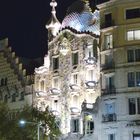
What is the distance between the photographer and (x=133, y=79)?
222 feet

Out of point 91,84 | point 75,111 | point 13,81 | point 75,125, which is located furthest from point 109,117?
point 13,81

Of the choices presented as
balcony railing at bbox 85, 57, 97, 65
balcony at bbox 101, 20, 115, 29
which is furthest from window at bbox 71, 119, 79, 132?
balcony at bbox 101, 20, 115, 29

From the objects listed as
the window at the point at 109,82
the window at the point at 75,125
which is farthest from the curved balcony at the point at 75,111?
the window at the point at 109,82

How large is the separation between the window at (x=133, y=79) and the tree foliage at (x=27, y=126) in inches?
451

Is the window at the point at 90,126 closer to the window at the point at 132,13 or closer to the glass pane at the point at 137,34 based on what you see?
the glass pane at the point at 137,34

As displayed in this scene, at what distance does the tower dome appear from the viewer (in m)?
78.1

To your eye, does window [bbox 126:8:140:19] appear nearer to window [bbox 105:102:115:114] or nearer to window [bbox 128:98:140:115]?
window [bbox 128:98:140:115]

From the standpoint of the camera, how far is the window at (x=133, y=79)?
67.2 meters

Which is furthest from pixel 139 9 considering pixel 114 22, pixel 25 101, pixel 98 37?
pixel 25 101

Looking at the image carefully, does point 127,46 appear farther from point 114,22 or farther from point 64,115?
point 64,115

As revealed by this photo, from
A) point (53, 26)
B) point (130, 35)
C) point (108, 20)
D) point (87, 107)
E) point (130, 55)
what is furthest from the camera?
point (53, 26)

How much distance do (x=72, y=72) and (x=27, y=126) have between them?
13.6 metres

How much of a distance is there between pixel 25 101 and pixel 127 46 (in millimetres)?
23185

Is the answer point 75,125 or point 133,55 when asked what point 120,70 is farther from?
point 75,125
